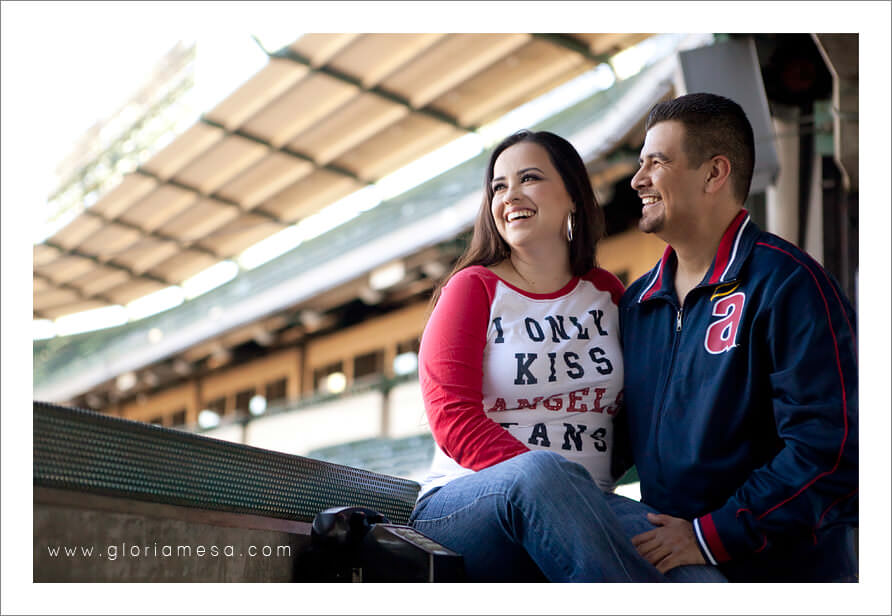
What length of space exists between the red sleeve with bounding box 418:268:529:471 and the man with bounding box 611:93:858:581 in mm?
293

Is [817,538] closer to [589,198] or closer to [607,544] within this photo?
[607,544]

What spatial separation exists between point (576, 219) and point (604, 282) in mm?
152

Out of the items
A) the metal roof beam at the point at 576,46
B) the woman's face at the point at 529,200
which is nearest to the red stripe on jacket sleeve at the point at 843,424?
the woman's face at the point at 529,200

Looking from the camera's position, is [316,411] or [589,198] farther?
[316,411]

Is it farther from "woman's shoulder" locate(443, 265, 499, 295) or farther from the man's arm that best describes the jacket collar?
"woman's shoulder" locate(443, 265, 499, 295)

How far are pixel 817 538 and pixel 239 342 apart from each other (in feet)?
48.7

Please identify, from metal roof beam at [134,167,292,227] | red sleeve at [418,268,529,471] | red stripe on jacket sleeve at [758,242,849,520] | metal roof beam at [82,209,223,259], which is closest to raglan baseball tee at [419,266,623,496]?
red sleeve at [418,268,529,471]

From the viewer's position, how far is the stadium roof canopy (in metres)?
9.02

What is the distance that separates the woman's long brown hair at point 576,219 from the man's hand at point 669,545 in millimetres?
597

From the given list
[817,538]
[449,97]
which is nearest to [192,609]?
[817,538]

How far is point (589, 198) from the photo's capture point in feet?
7.28

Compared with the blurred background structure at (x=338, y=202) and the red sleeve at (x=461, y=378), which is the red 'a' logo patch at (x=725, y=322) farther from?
the blurred background structure at (x=338, y=202)

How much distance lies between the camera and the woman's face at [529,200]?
2.13m
